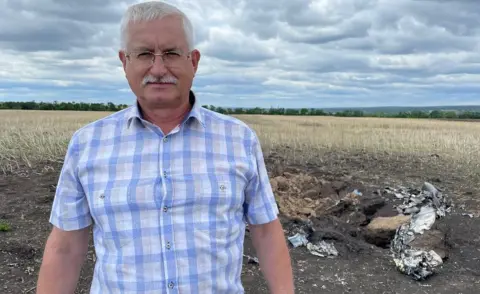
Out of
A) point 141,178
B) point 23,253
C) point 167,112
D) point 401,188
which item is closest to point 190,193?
point 141,178

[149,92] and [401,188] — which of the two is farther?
[401,188]

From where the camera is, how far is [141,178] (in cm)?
196

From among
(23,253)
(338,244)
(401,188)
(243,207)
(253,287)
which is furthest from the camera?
(401,188)

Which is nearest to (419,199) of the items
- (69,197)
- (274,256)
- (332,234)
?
(332,234)

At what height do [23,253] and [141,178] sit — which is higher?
[141,178]

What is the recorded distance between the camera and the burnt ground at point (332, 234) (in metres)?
5.01

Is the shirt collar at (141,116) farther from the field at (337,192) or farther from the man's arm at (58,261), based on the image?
the field at (337,192)

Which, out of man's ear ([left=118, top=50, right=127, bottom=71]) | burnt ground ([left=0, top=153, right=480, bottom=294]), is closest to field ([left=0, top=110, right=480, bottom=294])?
burnt ground ([left=0, top=153, right=480, bottom=294])

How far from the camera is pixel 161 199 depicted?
6.31ft

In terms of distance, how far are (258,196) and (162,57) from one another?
649 mm

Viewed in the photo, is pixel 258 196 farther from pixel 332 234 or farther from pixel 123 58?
pixel 332 234

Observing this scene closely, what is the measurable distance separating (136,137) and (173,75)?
275mm

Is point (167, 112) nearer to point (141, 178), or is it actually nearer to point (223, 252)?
point (141, 178)

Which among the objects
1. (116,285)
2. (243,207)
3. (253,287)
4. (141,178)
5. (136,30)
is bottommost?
(253,287)
